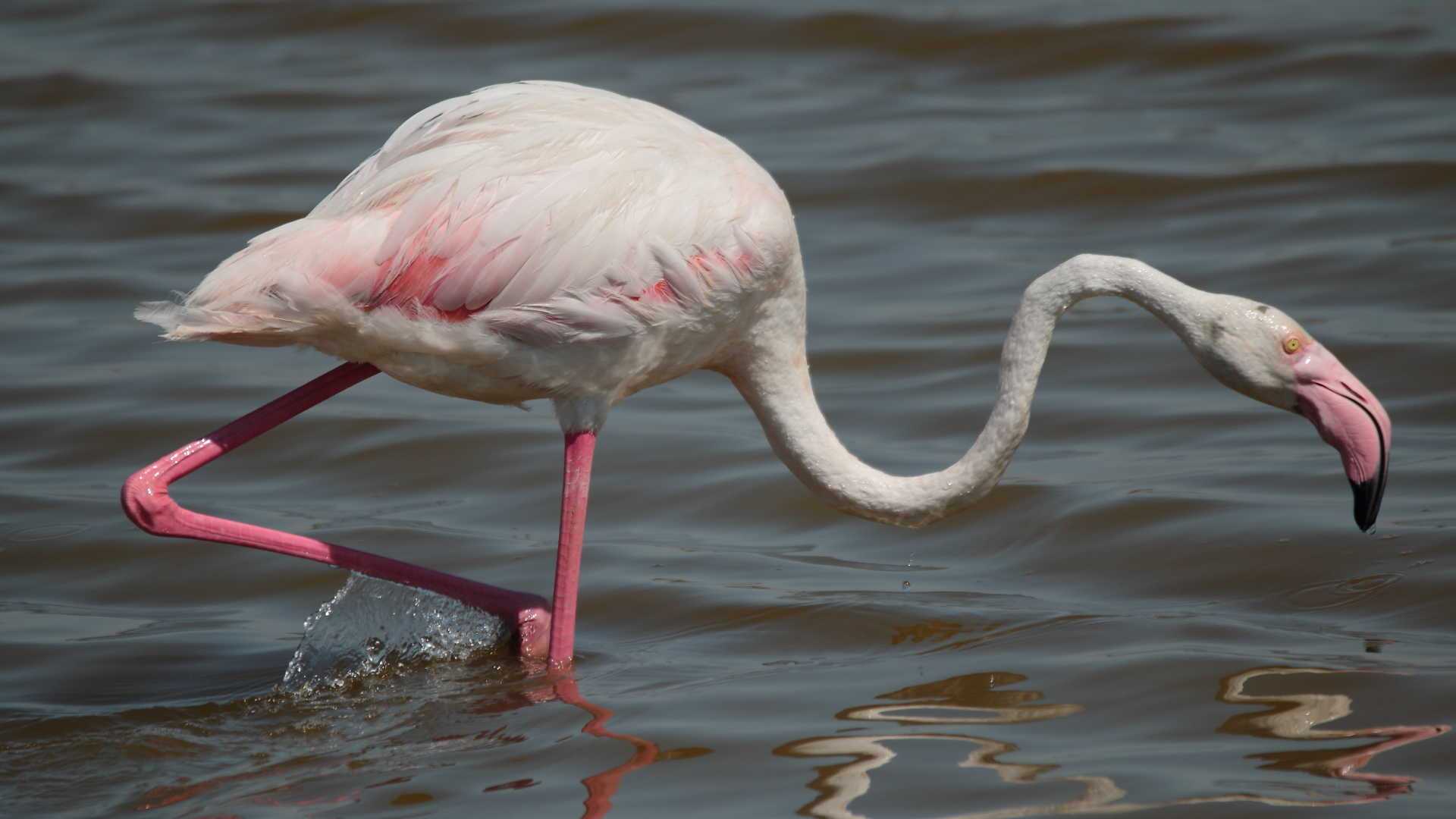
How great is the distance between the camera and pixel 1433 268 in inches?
351

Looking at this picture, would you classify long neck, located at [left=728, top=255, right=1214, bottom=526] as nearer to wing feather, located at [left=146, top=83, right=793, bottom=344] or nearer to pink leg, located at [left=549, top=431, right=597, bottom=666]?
wing feather, located at [left=146, top=83, right=793, bottom=344]

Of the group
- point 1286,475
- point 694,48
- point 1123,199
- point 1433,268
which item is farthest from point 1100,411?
point 694,48

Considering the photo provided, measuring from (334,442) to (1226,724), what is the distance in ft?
15.8

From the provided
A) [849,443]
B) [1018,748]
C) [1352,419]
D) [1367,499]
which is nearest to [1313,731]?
[1018,748]

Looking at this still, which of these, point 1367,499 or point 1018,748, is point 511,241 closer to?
point 1018,748

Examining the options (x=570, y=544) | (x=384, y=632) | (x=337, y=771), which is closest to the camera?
(x=337, y=771)

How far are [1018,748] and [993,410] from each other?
4.56 feet

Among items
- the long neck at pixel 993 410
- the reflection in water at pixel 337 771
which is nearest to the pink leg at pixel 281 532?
the reflection in water at pixel 337 771

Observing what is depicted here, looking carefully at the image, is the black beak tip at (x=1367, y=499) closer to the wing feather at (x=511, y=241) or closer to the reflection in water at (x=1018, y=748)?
the reflection in water at (x=1018, y=748)

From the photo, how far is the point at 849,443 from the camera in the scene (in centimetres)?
774

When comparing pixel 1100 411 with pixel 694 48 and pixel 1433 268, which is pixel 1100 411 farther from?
pixel 694 48

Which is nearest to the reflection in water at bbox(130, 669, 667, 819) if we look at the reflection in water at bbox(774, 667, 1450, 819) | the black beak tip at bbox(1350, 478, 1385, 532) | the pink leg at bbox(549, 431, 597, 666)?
the pink leg at bbox(549, 431, 597, 666)

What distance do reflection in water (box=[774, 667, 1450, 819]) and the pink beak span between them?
0.68m

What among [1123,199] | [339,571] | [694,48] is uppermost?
[694,48]
